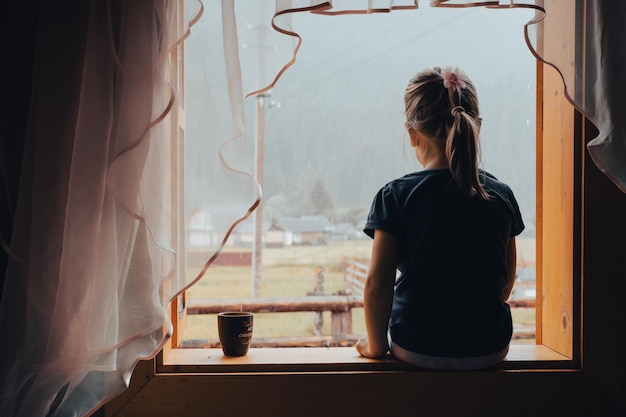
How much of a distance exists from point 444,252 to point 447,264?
0.03 metres

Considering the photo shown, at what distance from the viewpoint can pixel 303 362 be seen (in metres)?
1.28

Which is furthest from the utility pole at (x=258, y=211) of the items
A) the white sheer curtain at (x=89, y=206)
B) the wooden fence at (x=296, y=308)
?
the white sheer curtain at (x=89, y=206)

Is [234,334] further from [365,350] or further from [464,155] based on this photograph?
[464,155]

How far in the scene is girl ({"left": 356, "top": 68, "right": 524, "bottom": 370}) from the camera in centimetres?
125

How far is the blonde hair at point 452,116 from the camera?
1.26m

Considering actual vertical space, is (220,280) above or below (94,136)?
below

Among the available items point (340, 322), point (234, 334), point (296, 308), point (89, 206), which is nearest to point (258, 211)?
point (296, 308)

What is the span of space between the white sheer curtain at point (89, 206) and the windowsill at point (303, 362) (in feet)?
0.76

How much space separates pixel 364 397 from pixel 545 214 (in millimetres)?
627

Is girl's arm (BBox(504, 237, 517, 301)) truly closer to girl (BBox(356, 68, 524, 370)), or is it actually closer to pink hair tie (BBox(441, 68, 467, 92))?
girl (BBox(356, 68, 524, 370))

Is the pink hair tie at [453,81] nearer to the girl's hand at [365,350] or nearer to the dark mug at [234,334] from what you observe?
the girl's hand at [365,350]

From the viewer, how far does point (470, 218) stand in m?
1.26

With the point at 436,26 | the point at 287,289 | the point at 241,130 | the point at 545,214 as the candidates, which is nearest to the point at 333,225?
the point at 287,289

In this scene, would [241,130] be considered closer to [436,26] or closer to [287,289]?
[436,26]
